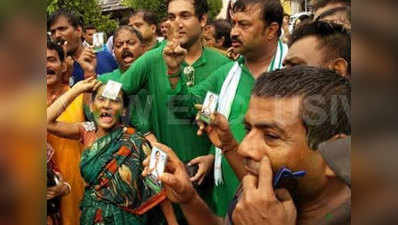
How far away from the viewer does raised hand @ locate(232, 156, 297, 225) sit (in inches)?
43.4

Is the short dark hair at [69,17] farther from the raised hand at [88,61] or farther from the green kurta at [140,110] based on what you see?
the green kurta at [140,110]

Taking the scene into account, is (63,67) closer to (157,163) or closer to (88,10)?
(88,10)

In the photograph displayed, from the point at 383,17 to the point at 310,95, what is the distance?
0.54m

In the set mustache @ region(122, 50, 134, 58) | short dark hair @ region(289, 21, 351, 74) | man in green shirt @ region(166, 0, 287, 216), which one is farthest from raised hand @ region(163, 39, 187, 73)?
mustache @ region(122, 50, 134, 58)

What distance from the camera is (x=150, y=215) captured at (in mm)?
1846

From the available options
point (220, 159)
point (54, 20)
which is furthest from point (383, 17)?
point (54, 20)

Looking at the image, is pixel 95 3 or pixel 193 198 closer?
pixel 193 198

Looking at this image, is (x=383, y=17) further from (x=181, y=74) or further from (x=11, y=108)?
(x=181, y=74)

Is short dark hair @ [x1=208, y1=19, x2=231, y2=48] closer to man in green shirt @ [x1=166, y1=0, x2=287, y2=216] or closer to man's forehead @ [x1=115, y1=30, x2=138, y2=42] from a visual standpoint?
man's forehead @ [x1=115, y1=30, x2=138, y2=42]

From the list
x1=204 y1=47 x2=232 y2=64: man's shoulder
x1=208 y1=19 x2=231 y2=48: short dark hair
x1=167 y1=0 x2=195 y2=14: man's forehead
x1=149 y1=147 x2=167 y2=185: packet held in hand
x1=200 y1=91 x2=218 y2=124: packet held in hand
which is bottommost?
x1=149 y1=147 x2=167 y2=185: packet held in hand

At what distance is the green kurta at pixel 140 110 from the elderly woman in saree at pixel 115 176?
0.05 metres

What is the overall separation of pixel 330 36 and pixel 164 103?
62 cm

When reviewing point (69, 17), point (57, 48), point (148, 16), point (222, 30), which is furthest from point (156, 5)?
point (222, 30)

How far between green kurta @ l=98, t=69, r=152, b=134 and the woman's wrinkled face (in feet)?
0.20
